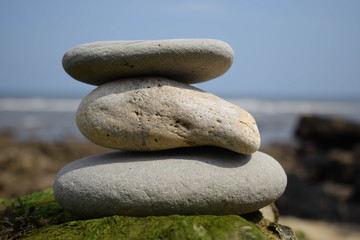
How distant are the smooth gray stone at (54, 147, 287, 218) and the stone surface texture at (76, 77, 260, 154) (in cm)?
22

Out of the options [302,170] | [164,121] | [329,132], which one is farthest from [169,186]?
[329,132]

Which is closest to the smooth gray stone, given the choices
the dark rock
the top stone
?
the top stone

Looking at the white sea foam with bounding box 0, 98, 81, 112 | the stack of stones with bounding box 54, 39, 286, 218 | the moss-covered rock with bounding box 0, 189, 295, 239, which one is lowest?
the white sea foam with bounding box 0, 98, 81, 112

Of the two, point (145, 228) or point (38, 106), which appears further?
point (38, 106)

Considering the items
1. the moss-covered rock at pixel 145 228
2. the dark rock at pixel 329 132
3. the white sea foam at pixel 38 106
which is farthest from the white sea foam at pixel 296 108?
the moss-covered rock at pixel 145 228

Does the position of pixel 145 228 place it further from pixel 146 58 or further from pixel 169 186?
pixel 146 58

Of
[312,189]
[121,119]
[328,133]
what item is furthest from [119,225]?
[328,133]

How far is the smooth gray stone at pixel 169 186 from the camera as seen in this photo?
121 inches

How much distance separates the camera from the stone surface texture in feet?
10.9

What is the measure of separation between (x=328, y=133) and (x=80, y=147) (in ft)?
31.8

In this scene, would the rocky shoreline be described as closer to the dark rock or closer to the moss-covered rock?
the dark rock

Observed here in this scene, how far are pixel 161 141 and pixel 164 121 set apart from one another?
0.24 m

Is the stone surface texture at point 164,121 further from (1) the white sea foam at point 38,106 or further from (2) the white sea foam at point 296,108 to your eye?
(1) the white sea foam at point 38,106

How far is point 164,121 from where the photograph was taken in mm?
3373
